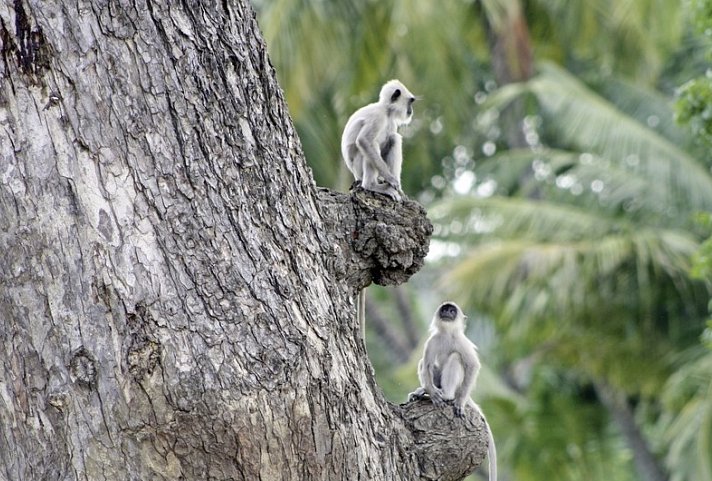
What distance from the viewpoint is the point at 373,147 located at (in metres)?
6.33

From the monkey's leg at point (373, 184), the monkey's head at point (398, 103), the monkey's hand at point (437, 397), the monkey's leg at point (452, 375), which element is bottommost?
the monkey's hand at point (437, 397)

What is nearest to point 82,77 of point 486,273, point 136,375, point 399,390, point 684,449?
point 136,375

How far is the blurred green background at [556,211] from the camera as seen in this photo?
14.7 metres

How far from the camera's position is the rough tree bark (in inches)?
161

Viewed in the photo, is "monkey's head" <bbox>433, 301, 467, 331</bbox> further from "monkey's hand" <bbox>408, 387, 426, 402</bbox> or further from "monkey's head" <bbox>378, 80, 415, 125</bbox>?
"monkey's head" <bbox>378, 80, 415, 125</bbox>

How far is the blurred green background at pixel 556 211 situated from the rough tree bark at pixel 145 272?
892cm

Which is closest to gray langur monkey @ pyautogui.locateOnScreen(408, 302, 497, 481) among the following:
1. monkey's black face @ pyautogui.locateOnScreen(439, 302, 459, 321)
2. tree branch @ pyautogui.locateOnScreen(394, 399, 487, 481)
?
monkey's black face @ pyautogui.locateOnScreen(439, 302, 459, 321)

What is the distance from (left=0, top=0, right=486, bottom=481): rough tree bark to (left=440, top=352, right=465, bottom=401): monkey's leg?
183 cm

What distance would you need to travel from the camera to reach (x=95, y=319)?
409 centimetres

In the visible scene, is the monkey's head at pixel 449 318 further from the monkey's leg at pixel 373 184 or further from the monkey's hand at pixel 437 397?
the monkey's leg at pixel 373 184

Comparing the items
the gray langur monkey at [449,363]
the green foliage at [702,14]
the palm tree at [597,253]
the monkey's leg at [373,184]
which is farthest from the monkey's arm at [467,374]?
the palm tree at [597,253]

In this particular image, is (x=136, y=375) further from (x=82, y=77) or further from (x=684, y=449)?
(x=684, y=449)

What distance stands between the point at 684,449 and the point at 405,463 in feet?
33.7

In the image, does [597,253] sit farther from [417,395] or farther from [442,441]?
[442,441]
